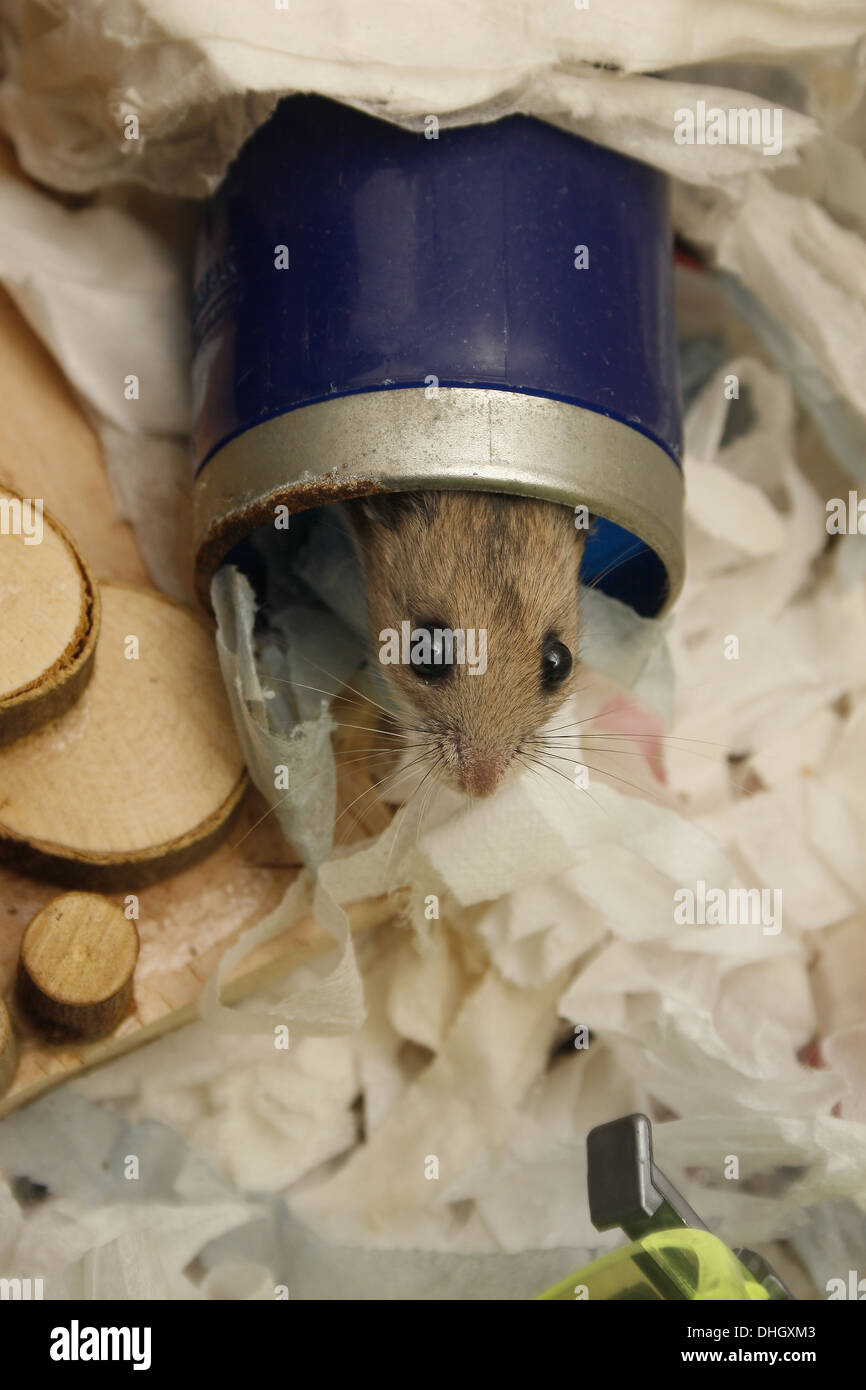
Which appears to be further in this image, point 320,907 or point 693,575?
point 693,575

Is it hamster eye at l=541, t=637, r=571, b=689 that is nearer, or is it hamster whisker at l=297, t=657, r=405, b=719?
hamster eye at l=541, t=637, r=571, b=689

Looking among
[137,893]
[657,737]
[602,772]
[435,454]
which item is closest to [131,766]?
[137,893]

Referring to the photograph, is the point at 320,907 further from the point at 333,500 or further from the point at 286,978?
the point at 333,500

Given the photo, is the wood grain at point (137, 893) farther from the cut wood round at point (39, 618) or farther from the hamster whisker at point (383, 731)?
the cut wood round at point (39, 618)

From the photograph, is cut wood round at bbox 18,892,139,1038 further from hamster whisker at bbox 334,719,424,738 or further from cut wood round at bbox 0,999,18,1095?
hamster whisker at bbox 334,719,424,738

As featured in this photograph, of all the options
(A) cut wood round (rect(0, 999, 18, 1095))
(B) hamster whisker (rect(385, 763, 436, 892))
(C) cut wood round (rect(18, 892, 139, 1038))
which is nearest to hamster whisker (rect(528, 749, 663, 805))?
(B) hamster whisker (rect(385, 763, 436, 892))

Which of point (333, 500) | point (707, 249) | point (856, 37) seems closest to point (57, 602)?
point (333, 500)

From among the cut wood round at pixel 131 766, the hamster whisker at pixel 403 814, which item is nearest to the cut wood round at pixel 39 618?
the cut wood round at pixel 131 766
